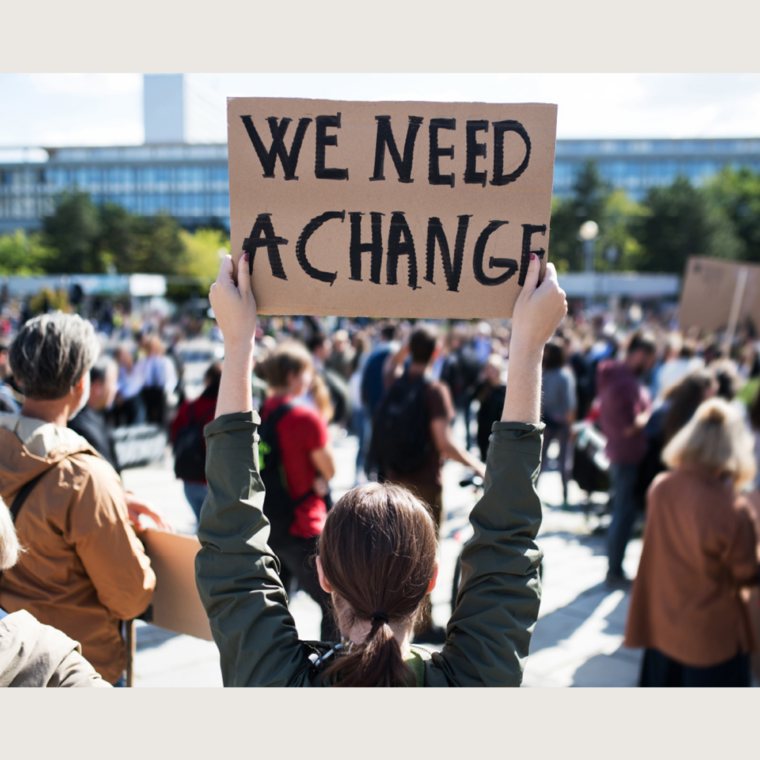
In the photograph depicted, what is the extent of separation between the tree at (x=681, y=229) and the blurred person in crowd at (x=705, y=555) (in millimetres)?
55913

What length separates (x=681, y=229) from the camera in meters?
55.5

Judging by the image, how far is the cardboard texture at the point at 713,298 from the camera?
1080cm

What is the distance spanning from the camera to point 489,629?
1.21 metres

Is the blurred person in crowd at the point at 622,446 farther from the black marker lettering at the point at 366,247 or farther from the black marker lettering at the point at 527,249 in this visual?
the black marker lettering at the point at 366,247

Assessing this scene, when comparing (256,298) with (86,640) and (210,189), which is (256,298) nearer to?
(86,640)

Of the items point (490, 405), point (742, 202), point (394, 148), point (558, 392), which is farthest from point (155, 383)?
point (742, 202)

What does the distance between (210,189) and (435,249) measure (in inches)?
3939

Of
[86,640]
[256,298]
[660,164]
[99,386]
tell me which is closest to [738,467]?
[256,298]

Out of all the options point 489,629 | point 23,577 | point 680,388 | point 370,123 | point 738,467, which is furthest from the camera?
point 680,388

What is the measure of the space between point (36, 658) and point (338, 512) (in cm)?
64

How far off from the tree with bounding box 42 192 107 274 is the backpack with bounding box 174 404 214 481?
7182cm

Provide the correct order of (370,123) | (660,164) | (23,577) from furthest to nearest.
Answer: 1. (660,164)
2. (23,577)
3. (370,123)

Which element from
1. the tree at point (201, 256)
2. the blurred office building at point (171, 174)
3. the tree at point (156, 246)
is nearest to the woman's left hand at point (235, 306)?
the tree at point (201, 256)

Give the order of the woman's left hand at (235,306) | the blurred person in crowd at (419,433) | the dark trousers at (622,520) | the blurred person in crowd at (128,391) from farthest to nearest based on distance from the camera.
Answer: the blurred person in crowd at (128,391) → the dark trousers at (622,520) → the blurred person in crowd at (419,433) → the woman's left hand at (235,306)
